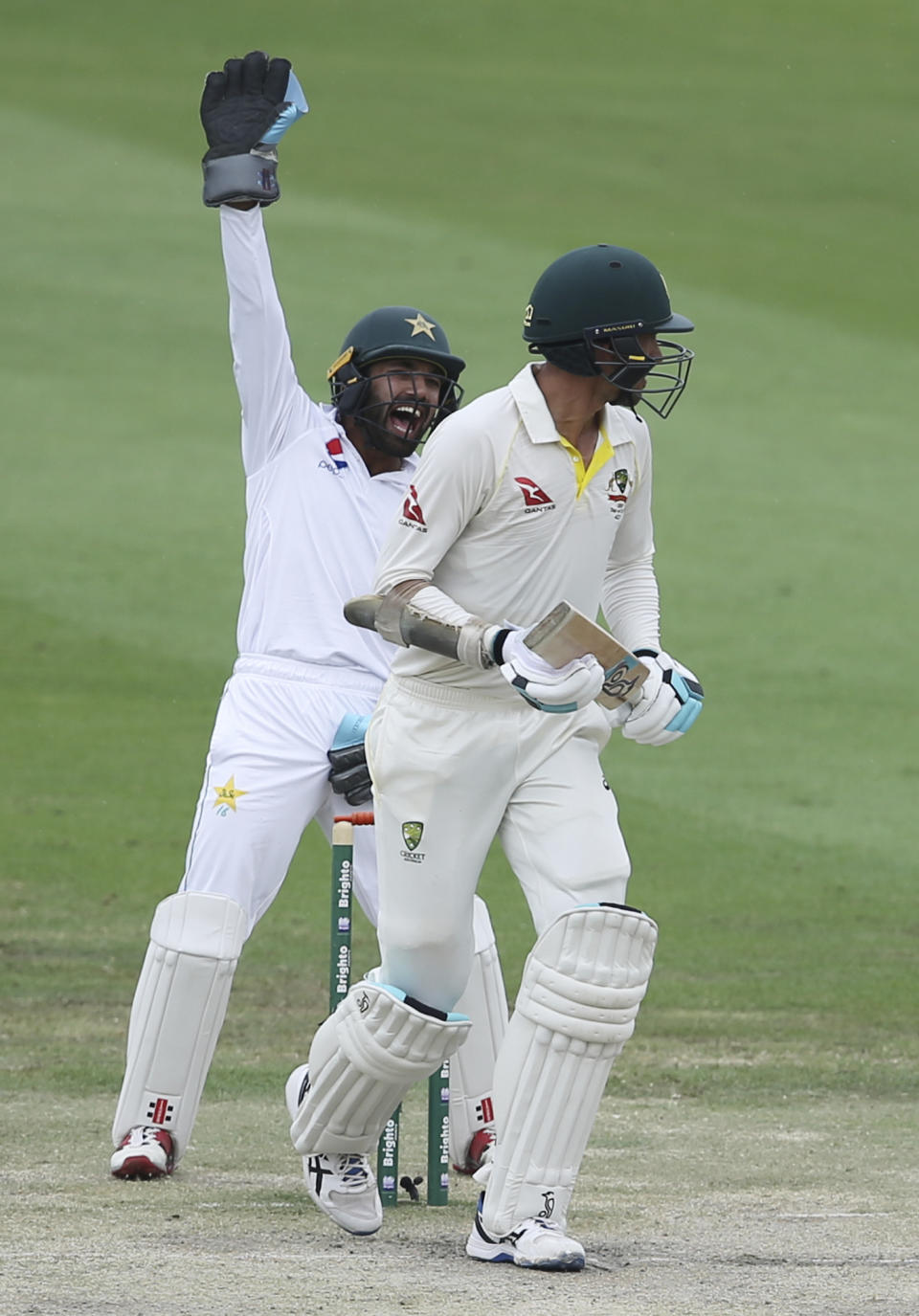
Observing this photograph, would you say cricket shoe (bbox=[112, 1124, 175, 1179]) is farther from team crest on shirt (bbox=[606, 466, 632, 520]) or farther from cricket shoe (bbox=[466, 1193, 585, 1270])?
team crest on shirt (bbox=[606, 466, 632, 520])

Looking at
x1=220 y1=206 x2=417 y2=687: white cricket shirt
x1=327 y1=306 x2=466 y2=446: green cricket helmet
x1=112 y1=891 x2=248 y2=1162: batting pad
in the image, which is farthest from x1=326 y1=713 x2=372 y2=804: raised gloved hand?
x1=327 y1=306 x2=466 y2=446: green cricket helmet

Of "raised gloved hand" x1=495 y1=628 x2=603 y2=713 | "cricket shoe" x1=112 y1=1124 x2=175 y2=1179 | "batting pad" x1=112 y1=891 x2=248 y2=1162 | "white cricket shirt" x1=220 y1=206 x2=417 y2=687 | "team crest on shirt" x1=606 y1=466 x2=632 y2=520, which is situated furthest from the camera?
"white cricket shirt" x1=220 y1=206 x2=417 y2=687

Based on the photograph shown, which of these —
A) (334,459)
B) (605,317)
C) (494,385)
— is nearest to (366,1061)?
(605,317)

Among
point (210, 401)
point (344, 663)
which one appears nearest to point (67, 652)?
point (210, 401)

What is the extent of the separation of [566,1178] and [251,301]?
2.22 meters

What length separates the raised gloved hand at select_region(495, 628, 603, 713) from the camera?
4.05 m

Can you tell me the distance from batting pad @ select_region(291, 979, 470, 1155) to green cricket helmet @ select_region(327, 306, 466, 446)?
1.64 m

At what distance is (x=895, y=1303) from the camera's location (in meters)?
3.77

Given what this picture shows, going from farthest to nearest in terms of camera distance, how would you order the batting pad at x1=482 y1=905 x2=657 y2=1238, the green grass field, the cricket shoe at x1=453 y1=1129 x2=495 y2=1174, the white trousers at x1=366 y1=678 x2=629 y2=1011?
the green grass field
the cricket shoe at x1=453 y1=1129 x2=495 y2=1174
the white trousers at x1=366 y1=678 x2=629 y2=1011
the batting pad at x1=482 y1=905 x2=657 y2=1238

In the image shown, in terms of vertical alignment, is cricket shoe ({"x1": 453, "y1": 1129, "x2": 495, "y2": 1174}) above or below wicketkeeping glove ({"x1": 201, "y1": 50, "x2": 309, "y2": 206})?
below

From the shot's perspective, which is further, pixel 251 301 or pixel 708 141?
pixel 708 141

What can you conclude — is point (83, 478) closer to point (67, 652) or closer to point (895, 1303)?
point (67, 652)

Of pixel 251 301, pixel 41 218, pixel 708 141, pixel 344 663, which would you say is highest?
pixel 708 141

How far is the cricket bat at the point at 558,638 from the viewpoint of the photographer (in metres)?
4.07
